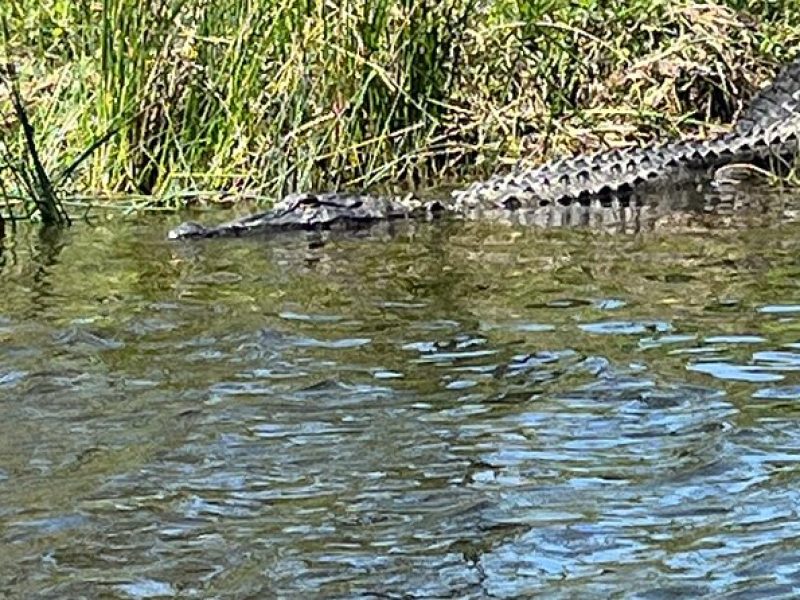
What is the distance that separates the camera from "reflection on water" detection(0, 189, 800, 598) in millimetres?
2906

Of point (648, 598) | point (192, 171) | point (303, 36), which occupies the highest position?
point (303, 36)

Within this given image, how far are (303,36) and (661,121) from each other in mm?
2053

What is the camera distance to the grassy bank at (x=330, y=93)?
317 inches

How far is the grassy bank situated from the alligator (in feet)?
1.46

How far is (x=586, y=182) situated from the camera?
7883 millimetres

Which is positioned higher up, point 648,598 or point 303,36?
point 303,36

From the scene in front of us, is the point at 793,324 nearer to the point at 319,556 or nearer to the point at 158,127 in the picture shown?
the point at 319,556

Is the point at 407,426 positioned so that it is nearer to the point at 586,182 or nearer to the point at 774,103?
the point at 586,182

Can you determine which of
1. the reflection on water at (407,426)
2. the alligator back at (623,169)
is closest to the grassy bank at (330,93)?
the alligator back at (623,169)

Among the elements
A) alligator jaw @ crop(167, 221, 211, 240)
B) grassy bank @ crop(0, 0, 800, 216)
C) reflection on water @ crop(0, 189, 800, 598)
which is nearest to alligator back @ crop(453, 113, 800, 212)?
grassy bank @ crop(0, 0, 800, 216)

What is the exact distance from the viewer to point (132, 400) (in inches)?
164

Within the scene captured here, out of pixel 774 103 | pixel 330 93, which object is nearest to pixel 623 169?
pixel 774 103

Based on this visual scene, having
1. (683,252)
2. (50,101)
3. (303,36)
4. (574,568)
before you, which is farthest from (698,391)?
(50,101)

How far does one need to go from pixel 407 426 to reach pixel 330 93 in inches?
178
